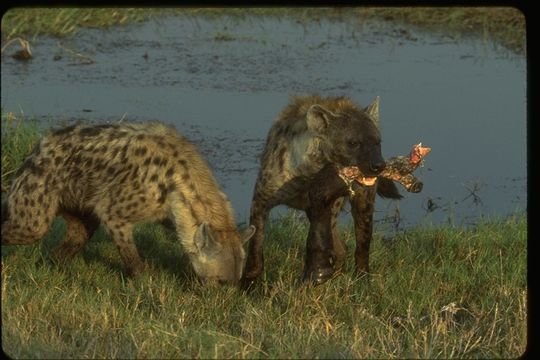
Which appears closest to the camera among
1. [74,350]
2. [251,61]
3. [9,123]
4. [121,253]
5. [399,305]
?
[74,350]

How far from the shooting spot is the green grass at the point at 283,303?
4422 millimetres

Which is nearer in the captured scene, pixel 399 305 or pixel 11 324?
pixel 11 324

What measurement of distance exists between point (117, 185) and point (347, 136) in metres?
1.10

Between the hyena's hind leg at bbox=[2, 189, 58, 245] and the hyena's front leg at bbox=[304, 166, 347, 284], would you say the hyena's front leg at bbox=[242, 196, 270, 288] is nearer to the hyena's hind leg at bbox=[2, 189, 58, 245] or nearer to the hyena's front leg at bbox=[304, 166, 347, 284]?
the hyena's front leg at bbox=[304, 166, 347, 284]

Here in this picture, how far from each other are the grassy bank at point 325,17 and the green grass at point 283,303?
4874 millimetres

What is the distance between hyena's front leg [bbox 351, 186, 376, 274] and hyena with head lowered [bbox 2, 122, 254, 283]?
49cm

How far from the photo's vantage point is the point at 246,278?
6.04 metres

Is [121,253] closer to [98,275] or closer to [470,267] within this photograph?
[98,275]

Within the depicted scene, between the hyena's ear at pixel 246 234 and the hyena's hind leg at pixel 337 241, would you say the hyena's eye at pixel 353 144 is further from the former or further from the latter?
the hyena's ear at pixel 246 234

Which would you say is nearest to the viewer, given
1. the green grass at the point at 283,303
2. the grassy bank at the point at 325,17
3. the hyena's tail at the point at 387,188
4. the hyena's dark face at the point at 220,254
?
the green grass at the point at 283,303

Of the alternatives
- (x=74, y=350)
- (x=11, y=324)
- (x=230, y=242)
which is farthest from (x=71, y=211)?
(x=74, y=350)

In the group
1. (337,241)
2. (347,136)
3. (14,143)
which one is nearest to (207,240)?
(337,241)

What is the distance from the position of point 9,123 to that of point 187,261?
245 cm

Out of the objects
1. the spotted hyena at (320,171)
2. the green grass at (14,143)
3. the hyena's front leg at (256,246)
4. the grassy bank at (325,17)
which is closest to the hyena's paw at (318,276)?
the spotted hyena at (320,171)
